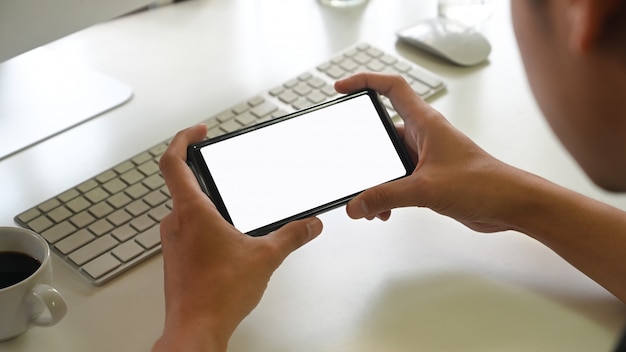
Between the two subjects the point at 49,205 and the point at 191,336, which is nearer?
the point at 191,336

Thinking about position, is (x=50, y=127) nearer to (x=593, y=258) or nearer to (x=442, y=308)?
(x=442, y=308)

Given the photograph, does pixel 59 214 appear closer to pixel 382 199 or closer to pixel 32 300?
pixel 32 300

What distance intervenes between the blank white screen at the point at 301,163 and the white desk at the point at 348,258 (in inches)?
3.1

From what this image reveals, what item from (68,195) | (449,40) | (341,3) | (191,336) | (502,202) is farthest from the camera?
(341,3)

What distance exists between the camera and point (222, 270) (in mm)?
658

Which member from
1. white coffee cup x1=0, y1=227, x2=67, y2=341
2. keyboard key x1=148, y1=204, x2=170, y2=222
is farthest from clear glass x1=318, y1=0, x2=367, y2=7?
white coffee cup x1=0, y1=227, x2=67, y2=341

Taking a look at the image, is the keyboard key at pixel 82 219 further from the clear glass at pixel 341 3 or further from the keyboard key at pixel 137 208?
the clear glass at pixel 341 3

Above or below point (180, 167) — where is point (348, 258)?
below

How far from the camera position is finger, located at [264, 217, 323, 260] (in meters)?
0.69

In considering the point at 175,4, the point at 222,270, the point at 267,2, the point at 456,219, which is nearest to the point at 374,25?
the point at 267,2

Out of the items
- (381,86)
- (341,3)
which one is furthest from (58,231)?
(341,3)

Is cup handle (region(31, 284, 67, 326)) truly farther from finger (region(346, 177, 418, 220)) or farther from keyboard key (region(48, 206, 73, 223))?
finger (region(346, 177, 418, 220))

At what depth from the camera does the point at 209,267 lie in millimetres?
660

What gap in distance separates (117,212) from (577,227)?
1.51ft
